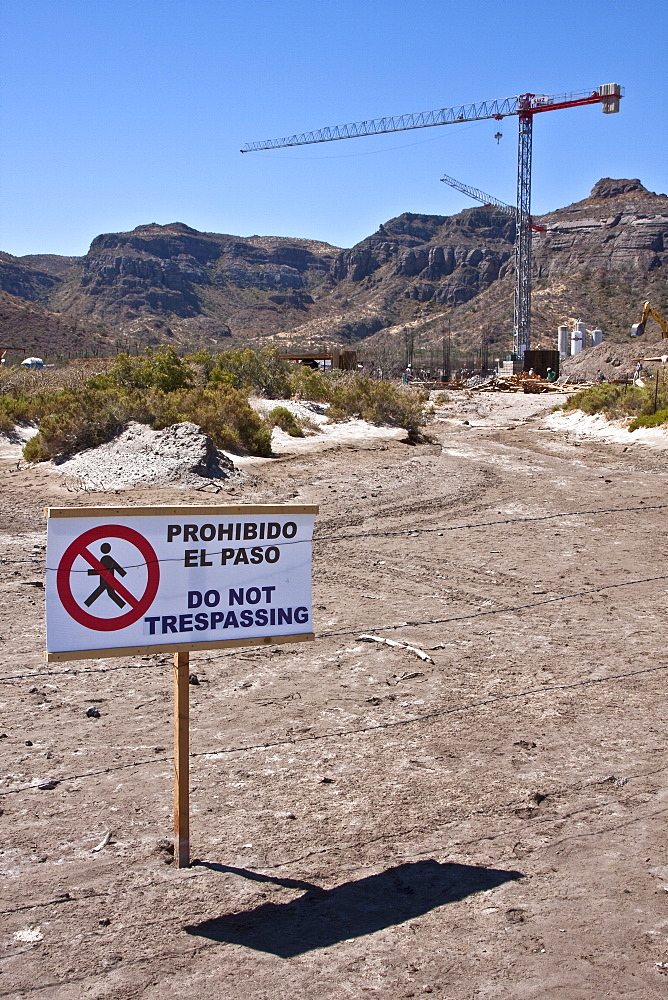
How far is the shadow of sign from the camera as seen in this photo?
15.0 feet

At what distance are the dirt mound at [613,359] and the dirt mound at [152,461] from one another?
1722 inches

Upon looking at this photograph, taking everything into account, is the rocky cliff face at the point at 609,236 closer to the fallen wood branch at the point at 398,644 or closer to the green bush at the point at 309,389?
the green bush at the point at 309,389

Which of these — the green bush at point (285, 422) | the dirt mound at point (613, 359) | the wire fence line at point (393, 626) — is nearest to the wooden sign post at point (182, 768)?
the wire fence line at point (393, 626)

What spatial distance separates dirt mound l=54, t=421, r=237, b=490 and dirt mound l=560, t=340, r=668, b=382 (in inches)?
1722

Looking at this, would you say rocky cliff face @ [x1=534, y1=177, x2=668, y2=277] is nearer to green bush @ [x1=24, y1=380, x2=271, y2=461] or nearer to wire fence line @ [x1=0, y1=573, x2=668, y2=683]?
green bush @ [x1=24, y1=380, x2=271, y2=461]

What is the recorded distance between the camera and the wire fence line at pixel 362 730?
6.31 metres

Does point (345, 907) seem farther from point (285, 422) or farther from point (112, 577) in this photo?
point (285, 422)

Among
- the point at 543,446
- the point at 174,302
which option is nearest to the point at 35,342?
the point at 543,446

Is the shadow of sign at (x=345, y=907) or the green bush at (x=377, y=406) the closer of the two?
the shadow of sign at (x=345, y=907)

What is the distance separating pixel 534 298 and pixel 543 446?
112 meters

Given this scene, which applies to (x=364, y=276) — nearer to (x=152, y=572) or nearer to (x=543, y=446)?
(x=543, y=446)

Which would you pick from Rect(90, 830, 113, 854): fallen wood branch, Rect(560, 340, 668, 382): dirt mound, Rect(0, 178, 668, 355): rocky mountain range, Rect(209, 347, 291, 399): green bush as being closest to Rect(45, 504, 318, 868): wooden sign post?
Rect(90, 830, 113, 854): fallen wood branch

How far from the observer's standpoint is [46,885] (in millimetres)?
5012

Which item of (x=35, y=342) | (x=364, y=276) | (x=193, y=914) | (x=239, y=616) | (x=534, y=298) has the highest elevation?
(x=364, y=276)
